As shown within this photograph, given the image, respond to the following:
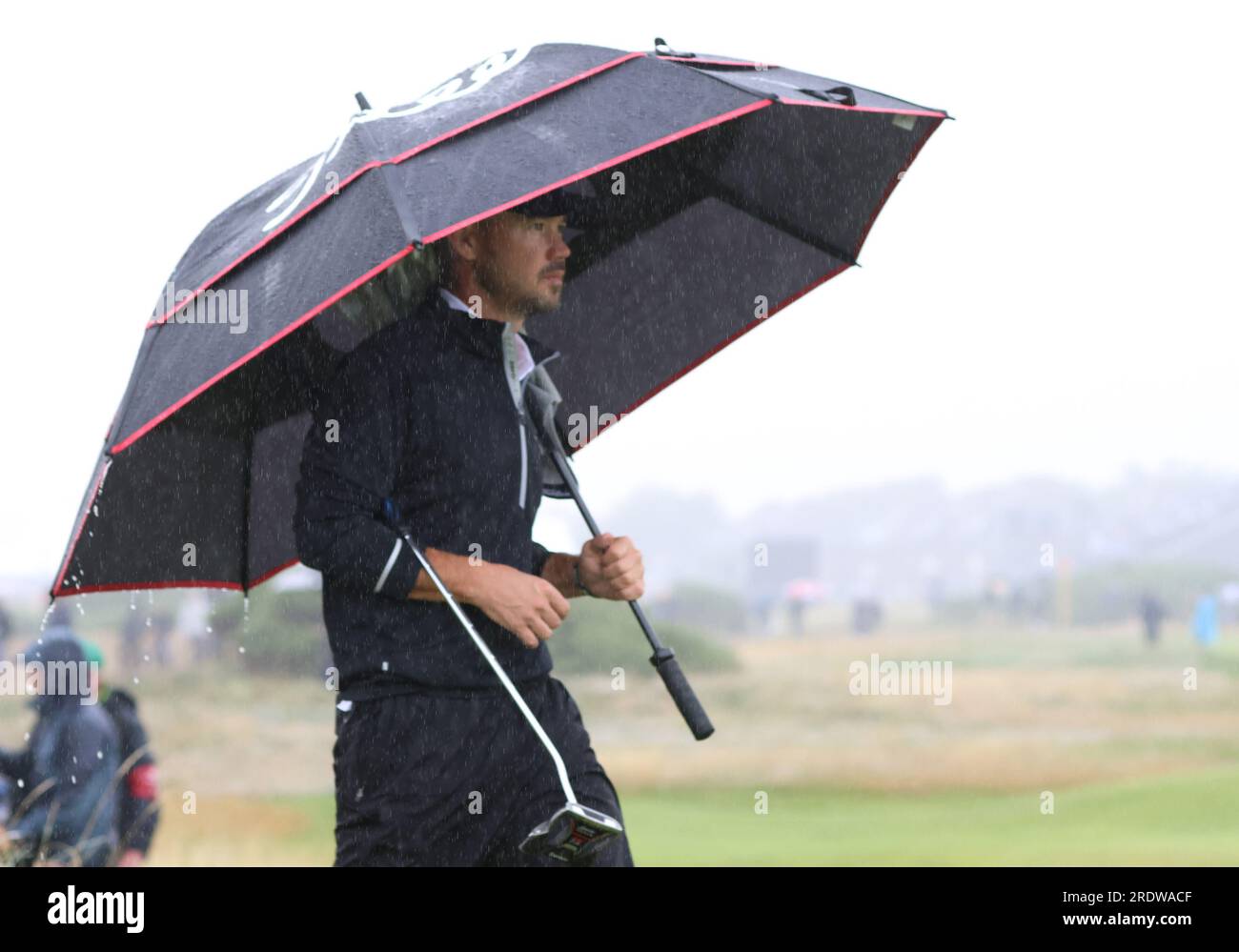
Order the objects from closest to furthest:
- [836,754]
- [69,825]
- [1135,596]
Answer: [69,825]
[836,754]
[1135,596]

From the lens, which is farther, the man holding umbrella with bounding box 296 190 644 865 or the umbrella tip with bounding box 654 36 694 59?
the umbrella tip with bounding box 654 36 694 59

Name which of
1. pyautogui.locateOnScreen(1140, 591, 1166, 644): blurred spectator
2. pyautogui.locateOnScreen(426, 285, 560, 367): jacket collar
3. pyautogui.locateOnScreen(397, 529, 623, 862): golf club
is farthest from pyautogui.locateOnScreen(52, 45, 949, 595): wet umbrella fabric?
pyautogui.locateOnScreen(1140, 591, 1166, 644): blurred spectator

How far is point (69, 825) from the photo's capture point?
6.58m

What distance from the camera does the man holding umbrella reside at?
3.25m

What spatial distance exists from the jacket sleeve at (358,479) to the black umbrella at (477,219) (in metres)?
0.24

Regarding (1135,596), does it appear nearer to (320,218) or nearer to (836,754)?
(836,754)

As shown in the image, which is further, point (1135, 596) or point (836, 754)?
point (1135, 596)

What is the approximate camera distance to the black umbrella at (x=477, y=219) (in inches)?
119

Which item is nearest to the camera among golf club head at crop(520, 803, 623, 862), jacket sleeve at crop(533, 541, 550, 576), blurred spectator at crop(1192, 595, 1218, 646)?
golf club head at crop(520, 803, 623, 862)

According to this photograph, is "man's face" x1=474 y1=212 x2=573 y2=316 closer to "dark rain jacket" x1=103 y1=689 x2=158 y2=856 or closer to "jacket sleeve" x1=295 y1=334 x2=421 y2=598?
"jacket sleeve" x1=295 y1=334 x2=421 y2=598

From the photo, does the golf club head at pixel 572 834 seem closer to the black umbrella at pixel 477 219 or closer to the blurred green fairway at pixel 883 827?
the black umbrella at pixel 477 219
